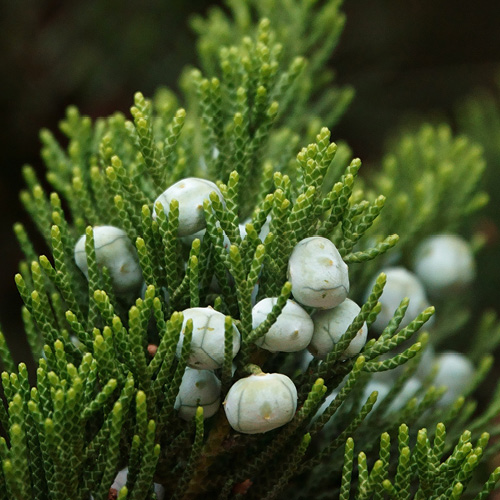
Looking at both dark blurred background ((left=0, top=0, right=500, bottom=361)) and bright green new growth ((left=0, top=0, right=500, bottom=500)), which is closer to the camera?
bright green new growth ((left=0, top=0, right=500, bottom=500))

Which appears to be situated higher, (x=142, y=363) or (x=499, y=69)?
(x=499, y=69)

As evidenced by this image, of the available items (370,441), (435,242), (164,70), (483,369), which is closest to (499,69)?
(164,70)

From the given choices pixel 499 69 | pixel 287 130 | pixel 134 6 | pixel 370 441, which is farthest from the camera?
pixel 499 69

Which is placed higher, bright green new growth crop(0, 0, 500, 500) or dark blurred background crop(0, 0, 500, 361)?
dark blurred background crop(0, 0, 500, 361)

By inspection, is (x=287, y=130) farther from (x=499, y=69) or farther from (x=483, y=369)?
(x=499, y=69)

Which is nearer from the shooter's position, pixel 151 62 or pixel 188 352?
pixel 188 352

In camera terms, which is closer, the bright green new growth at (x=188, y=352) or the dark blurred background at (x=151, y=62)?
the bright green new growth at (x=188, y=352)

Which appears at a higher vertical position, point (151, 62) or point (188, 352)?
point (151, 62)

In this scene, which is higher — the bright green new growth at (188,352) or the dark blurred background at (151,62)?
the dark blurred background at (151,62)
